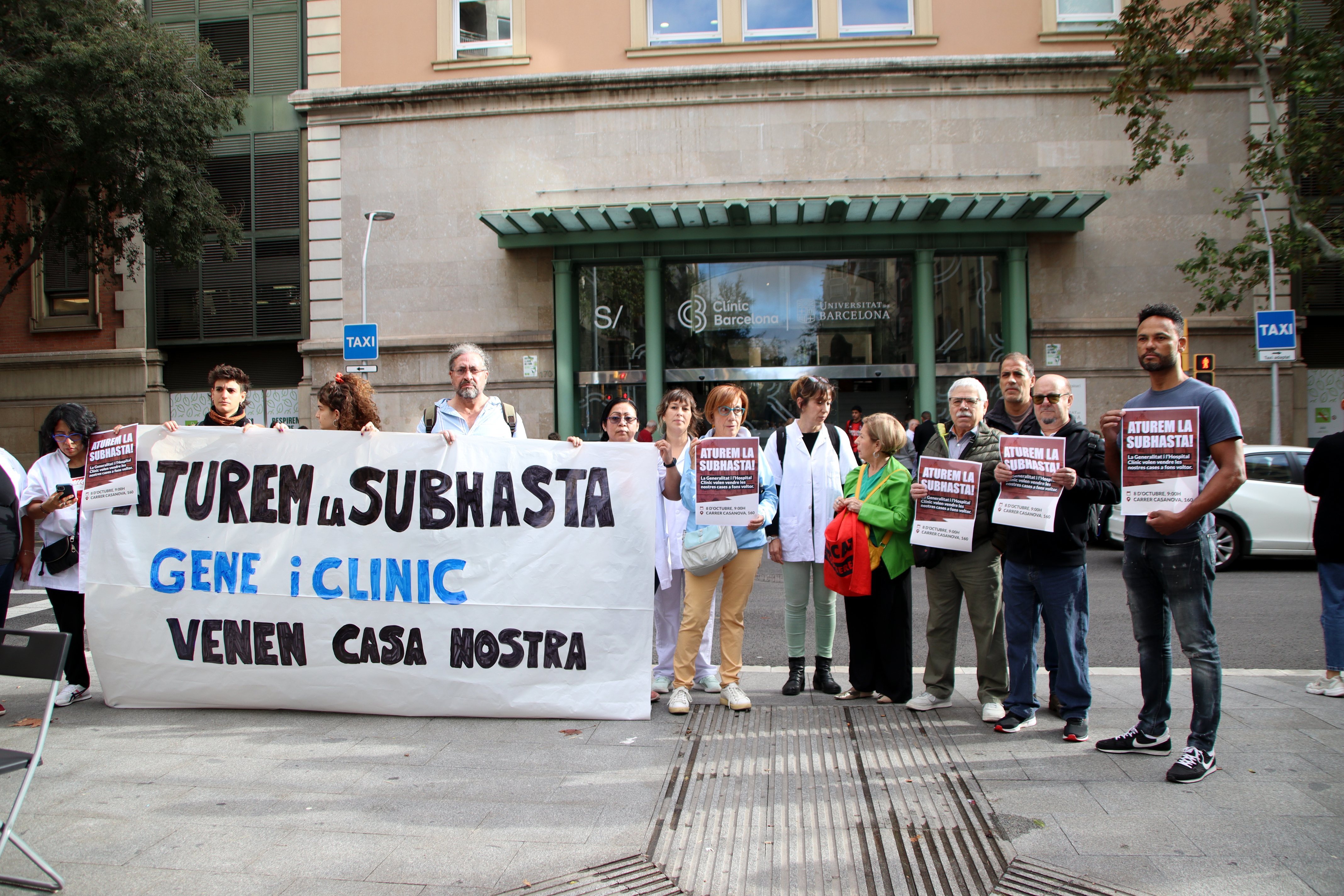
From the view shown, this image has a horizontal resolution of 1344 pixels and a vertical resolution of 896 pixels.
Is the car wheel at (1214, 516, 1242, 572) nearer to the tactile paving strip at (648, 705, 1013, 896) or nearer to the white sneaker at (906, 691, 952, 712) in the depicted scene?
the white sneaker at (906, 691, 952, 712)

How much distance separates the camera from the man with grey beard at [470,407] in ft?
17.9

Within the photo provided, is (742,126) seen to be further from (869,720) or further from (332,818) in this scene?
(332,818)

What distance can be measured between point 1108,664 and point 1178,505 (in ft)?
10.2

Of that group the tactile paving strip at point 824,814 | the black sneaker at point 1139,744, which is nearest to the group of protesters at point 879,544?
the black sneaker at point 1139,744

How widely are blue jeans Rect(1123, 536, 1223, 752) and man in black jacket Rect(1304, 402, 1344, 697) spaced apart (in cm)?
177

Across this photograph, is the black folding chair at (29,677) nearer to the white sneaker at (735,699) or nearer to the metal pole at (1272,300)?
the white sneaker at (735,699)

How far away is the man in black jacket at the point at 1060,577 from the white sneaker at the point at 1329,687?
6.52ft

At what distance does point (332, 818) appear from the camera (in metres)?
3.82

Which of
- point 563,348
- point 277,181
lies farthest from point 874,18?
point 277,181

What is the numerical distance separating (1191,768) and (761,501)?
2593 millimetres

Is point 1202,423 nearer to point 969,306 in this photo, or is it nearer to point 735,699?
point 735,699

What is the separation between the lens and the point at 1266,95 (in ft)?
53.5

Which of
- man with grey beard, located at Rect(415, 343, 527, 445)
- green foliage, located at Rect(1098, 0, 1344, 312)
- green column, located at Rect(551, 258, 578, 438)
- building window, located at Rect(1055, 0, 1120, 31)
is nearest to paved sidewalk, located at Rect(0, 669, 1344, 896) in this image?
man with grey beard, located at Rect(415, 343, 527, 445)

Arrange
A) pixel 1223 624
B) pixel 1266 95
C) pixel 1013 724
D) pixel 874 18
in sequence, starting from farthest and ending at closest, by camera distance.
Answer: pixel 874 18
pixel 1266 95
pixel 1223 624
pixel 1013 724
